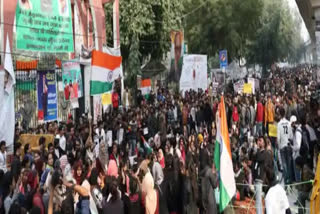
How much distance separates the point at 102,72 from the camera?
52.2ft

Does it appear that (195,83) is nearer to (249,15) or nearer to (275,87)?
(275,87)

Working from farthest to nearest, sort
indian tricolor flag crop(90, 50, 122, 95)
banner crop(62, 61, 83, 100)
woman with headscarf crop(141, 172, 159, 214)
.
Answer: banner crop(62, 61, 83, 100) → indian tricolor flag crop(90, 50, 122, 95) → woman with headscarf crop(141, 172, 159, 214)

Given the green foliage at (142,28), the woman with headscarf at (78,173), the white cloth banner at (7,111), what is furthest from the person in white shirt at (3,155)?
the green foliage at (142,28)

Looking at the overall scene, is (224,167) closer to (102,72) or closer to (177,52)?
(102,72)

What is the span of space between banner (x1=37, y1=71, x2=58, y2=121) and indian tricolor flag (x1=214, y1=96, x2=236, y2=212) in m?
7.01

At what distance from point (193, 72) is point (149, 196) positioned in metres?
16.6

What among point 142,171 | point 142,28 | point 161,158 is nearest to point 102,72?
point 161,158

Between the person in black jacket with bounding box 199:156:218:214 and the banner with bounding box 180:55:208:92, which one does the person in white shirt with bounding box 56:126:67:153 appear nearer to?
the person in black jacket with bounding box 199:156:218:214

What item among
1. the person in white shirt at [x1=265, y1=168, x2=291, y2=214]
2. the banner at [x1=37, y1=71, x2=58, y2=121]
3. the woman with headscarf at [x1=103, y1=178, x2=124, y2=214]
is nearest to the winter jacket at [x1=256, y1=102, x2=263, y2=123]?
the banner at [x1=37, y1=71, x2=58, y2=121]

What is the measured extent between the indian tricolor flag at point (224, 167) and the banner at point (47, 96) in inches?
276

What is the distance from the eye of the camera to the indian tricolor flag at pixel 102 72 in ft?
50.5

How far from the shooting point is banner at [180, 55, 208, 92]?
2509 centimetres

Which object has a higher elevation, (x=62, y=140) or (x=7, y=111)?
(x=7, y=111)

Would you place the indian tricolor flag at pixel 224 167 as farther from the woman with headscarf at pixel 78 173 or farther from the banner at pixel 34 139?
the banner at pixel 34 139
